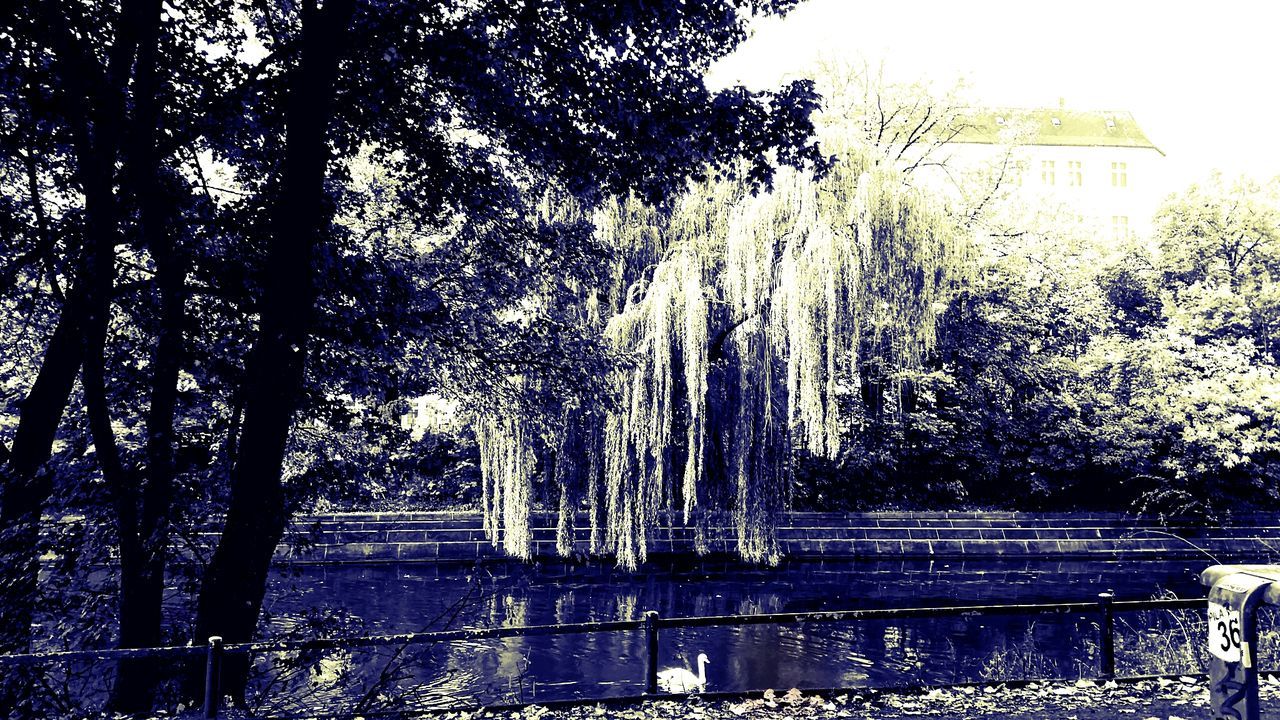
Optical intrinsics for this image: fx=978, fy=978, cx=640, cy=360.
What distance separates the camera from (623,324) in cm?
1678

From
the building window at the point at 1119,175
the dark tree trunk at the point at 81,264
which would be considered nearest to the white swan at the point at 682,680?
the dark tree trunk at the point at 81,264

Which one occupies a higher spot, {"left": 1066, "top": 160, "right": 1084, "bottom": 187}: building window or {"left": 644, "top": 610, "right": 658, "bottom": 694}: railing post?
{"left": 1066, "top": 160, "right": 1084, "bottom": 187}: building window

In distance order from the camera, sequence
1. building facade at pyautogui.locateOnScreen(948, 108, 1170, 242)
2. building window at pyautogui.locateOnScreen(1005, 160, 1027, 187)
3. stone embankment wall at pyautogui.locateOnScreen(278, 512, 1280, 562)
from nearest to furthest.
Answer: stone embankment wall at pyautogui.locateOnScreen(278, 512, 1280, 562)
building window at pyautogui.locateOnScreen(1005, 160, 1027, 187)
building facade at pyautogui.locateOnScreen(948, 108, 1170, 242)

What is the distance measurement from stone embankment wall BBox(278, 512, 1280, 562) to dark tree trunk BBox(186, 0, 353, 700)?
12.5m

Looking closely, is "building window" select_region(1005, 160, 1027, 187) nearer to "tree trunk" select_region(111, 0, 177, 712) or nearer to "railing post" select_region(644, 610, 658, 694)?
"railing post" select_region(644, 610, 658, 694)

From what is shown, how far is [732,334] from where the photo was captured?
1778 cm

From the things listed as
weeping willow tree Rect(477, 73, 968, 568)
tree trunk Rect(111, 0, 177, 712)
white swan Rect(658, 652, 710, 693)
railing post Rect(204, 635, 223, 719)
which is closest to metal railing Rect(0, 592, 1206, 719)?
railing post Rect(204, 635, 223, 719)

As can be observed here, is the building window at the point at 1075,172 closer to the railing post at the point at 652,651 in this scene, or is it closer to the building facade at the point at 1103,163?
the building facade at the point at 1103,163

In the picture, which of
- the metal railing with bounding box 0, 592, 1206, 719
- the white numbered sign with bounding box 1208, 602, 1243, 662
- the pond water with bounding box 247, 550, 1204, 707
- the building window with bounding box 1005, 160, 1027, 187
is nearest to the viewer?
the white numbered sign with bounding box 1208, 602, 1243, 662

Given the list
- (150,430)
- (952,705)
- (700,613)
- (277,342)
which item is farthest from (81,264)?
(700,613)

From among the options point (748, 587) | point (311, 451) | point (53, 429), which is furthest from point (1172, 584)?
point (53, 429)

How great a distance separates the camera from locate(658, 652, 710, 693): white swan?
1190 centimetres

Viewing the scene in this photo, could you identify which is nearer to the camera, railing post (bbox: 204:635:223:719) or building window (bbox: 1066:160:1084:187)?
railing post (bbox: 204:635:223:719)

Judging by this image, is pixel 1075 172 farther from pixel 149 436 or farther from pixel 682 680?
pixel 149 436
